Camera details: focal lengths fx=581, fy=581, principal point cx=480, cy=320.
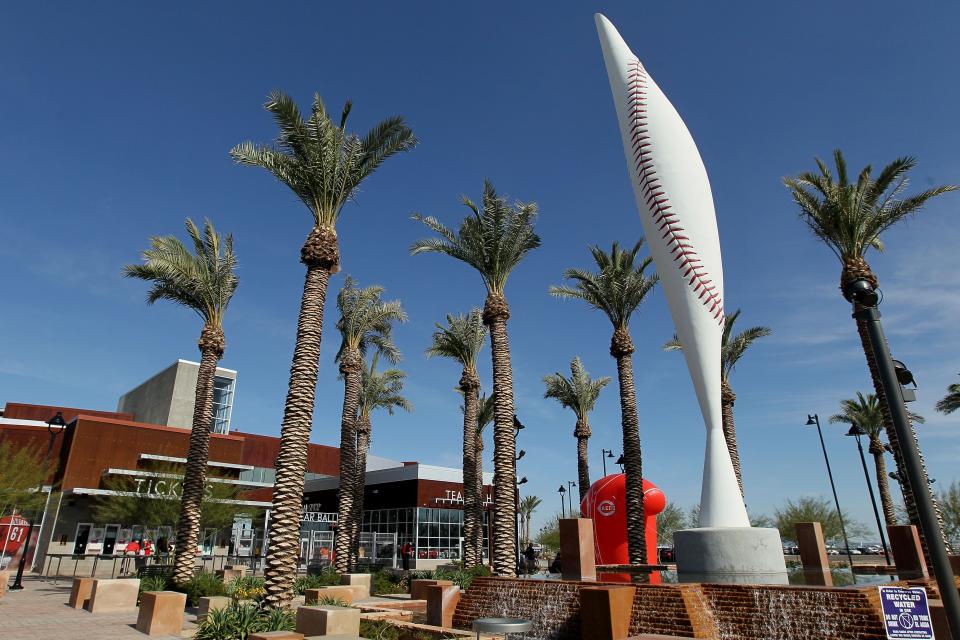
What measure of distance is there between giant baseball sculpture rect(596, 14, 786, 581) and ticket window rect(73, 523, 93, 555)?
32620 millimetres

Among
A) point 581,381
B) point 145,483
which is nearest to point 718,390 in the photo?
point 581,381

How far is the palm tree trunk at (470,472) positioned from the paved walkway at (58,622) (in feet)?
35.0

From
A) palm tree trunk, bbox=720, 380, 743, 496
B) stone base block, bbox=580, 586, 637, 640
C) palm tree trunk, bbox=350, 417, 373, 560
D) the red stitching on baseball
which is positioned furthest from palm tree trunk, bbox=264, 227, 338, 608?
palm tree trunk, bbox=720, 380, 743, 496

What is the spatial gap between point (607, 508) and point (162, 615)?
1779 centimetres

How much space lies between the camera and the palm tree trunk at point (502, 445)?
17.5 metres

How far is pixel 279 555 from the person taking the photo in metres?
12.5

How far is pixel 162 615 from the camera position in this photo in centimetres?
1186

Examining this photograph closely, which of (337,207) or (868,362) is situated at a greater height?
(337,207)

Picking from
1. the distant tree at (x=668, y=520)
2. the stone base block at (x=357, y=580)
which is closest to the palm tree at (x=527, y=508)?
the distant tree at (x=668, y=520)

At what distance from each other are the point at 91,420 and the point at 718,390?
33.6 m

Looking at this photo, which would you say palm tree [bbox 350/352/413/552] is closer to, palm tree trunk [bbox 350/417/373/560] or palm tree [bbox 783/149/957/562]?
palm tree trunk [bbox 350/417/373/560]

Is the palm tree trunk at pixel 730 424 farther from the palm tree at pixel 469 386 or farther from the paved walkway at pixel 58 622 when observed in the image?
the paved walkway at pixel 58 622

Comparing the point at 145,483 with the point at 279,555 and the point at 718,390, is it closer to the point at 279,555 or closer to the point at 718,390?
the point at 279,555

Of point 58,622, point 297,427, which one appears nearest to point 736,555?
point 297,427
